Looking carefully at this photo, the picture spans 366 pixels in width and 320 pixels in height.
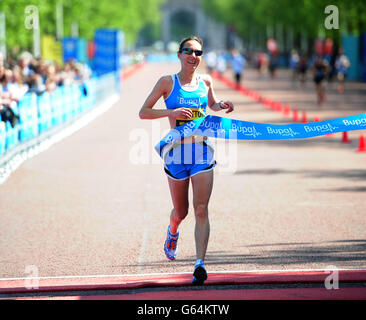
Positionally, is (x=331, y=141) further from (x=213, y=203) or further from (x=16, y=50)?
(x=16, y=50)

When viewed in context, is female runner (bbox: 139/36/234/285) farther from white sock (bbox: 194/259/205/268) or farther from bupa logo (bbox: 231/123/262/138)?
bupa logo (bbox: 231/123/262/138)

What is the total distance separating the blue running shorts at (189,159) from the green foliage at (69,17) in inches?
1645

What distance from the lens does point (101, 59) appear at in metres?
46.1

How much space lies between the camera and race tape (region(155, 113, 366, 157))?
294 inches

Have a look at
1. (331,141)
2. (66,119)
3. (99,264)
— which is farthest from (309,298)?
(66,119)

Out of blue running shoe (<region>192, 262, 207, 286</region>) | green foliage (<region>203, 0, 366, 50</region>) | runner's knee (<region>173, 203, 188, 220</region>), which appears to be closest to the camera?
blue running shoe (<region>192, 262, 207, 286</region>)

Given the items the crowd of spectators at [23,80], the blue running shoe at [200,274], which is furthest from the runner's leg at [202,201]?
the crowd of spectators at [23,80]

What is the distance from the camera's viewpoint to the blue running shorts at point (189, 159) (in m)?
7.47

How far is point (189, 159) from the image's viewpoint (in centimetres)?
751

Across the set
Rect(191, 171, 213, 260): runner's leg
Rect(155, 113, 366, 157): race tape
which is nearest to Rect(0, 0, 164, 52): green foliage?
Rect(155, 113, 366, 157): race tape

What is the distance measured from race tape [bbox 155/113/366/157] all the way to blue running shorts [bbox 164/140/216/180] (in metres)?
0.09

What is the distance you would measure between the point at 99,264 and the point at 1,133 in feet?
26.4
